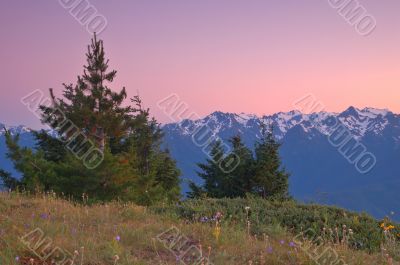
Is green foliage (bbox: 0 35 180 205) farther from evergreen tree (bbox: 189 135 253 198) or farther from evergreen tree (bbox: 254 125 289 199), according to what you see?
evergreen tree (bbox: 254 125 289 199)

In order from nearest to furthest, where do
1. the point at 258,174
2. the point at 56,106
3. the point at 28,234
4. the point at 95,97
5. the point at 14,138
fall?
the point at 28,234, the point at 14,138, the point at 95,97, the point at 56,106, the point at 258,174

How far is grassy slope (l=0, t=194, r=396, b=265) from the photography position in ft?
18.3

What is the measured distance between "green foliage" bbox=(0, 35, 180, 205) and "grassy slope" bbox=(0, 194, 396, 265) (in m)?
6.38

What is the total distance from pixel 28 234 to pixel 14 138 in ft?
67.9

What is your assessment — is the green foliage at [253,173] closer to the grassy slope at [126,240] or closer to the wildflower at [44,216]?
the grassy slope at [126,240]

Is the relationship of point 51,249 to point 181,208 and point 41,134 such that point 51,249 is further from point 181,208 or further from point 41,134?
point 41,134

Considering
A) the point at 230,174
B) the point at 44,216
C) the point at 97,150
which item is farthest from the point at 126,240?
the point at 230,174

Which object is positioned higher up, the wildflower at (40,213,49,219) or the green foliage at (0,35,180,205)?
the green foliage at (0,35,180,205)

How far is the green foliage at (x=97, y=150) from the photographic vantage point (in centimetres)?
1927

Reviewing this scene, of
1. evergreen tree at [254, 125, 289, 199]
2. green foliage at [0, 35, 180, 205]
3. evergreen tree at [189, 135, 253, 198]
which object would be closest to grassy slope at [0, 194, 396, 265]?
green foliage at [0, 35, 180, 205]

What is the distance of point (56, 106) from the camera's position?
3253 centimetres

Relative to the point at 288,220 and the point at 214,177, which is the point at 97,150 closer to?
the point at 288,220

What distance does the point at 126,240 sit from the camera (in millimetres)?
6520

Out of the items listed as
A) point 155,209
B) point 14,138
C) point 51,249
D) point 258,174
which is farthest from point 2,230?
point 258,174
